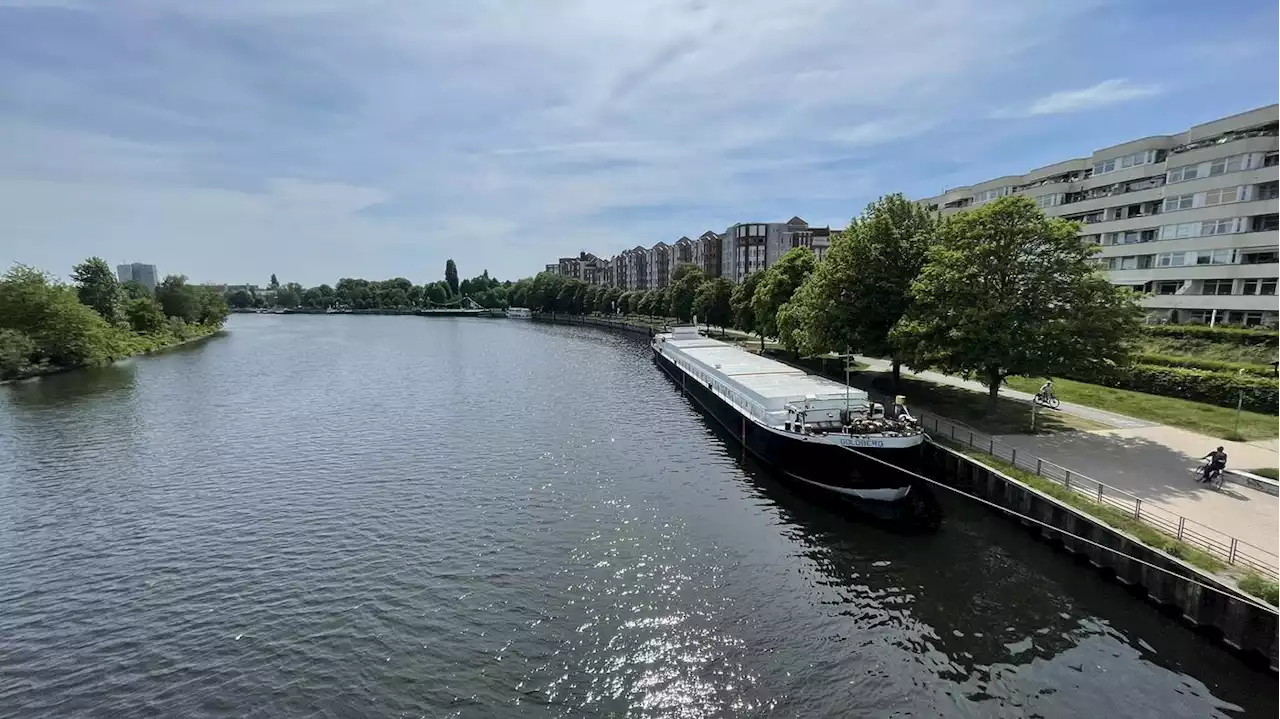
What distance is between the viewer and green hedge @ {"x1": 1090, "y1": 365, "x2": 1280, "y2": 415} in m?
34.9

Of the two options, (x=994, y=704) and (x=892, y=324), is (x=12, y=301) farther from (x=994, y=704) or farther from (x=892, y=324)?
(x=994, y=704)

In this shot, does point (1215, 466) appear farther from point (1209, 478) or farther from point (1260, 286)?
point (1260, 286)

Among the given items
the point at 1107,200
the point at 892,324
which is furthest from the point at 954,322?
the point at 1107,200

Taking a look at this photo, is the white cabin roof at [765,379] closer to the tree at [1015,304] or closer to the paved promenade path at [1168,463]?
the tree at [1015,304]

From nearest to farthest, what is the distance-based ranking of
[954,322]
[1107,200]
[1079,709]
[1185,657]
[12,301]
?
[1079,709], [1185,657], [954,322], [1107,200], [12,301]

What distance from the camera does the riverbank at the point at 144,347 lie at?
75125 mm

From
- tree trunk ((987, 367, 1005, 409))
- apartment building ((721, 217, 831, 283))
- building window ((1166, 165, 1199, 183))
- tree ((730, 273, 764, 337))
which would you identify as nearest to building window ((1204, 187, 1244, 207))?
building window ((1166, 165, 1199, 183))

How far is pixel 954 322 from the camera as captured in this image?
117 ft

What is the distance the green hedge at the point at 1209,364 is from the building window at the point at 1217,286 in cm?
1120

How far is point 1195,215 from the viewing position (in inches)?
2142

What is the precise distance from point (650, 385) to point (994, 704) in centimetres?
5329

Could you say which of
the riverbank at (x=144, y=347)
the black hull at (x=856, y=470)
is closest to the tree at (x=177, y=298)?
the riverbank at (x=144, y=347)

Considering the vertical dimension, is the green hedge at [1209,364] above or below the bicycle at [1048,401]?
above

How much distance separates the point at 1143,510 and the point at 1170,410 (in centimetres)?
2049
